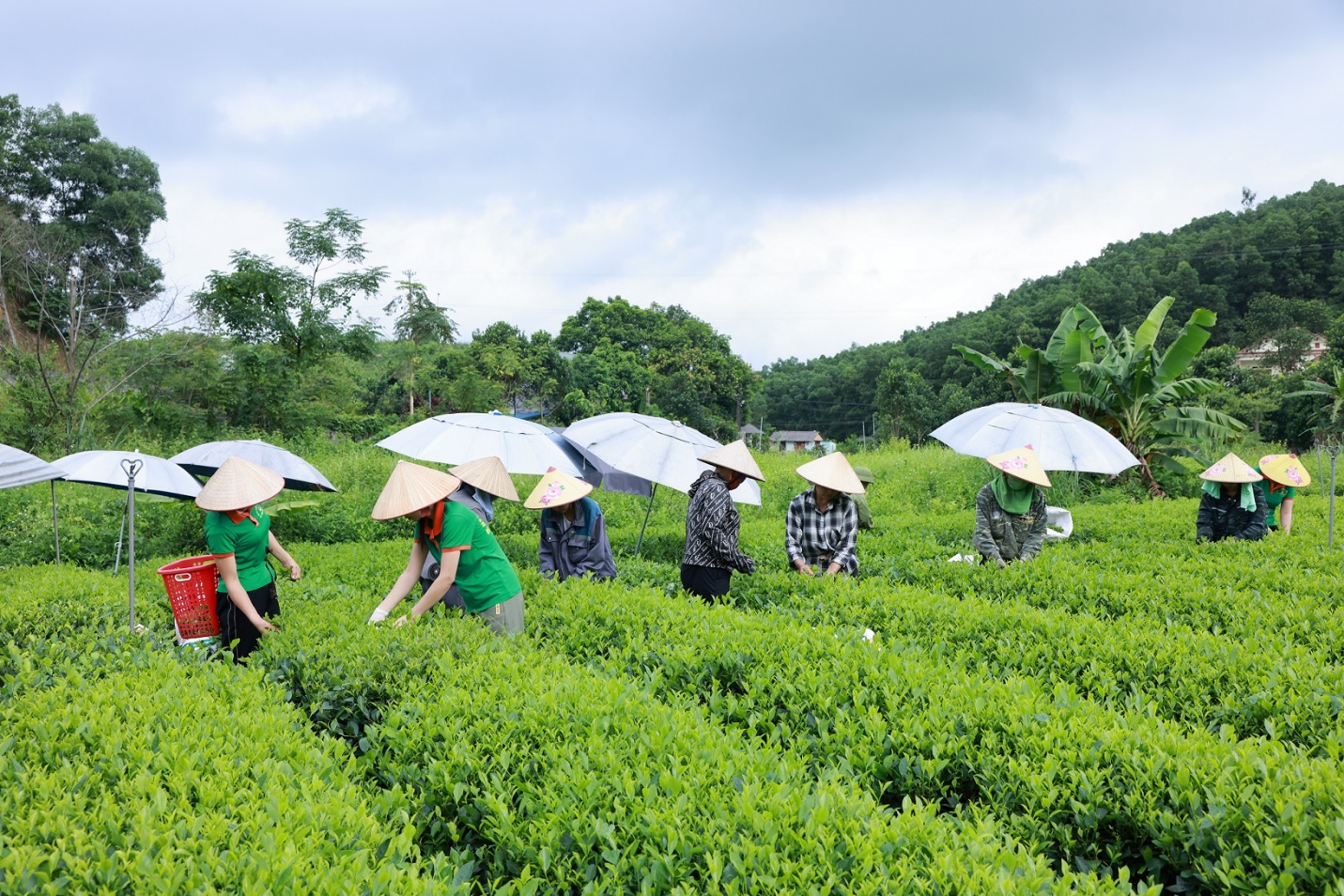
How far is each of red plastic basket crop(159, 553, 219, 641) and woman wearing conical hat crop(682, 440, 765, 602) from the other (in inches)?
127

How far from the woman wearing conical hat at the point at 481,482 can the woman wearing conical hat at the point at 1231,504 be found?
23.9ft

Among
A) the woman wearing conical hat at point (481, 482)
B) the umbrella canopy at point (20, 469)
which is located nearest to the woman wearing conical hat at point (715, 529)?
the woman wearing conical hat at point (481, 482)

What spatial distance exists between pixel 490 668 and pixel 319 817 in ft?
4.74

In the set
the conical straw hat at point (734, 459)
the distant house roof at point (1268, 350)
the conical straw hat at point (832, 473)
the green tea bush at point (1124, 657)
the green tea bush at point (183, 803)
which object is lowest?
the green tea bush at point (1124, 657)

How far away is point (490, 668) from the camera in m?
3.88

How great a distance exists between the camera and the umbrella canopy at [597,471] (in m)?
8.59

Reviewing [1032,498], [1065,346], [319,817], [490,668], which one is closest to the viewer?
[319,817]

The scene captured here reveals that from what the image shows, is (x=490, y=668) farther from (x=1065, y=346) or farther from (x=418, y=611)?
(x=1065, y=346)

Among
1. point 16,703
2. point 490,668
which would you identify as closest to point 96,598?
point 16,703

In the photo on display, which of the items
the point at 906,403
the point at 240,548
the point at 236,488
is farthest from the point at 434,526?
the point at 906,403

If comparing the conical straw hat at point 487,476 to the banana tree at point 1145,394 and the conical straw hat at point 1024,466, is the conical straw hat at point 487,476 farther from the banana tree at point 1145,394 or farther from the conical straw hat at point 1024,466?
the banana tree at point 1145,394

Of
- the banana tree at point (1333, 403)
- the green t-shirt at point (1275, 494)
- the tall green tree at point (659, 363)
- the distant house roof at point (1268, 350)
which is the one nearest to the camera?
the green t-shirt at point (1275, 494)

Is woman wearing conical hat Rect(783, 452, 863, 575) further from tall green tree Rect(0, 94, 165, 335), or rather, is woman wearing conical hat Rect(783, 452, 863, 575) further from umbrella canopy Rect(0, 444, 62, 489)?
tall green tree Rect(0, 94, 165, 335)

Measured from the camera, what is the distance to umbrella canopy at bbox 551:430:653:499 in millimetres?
8585
